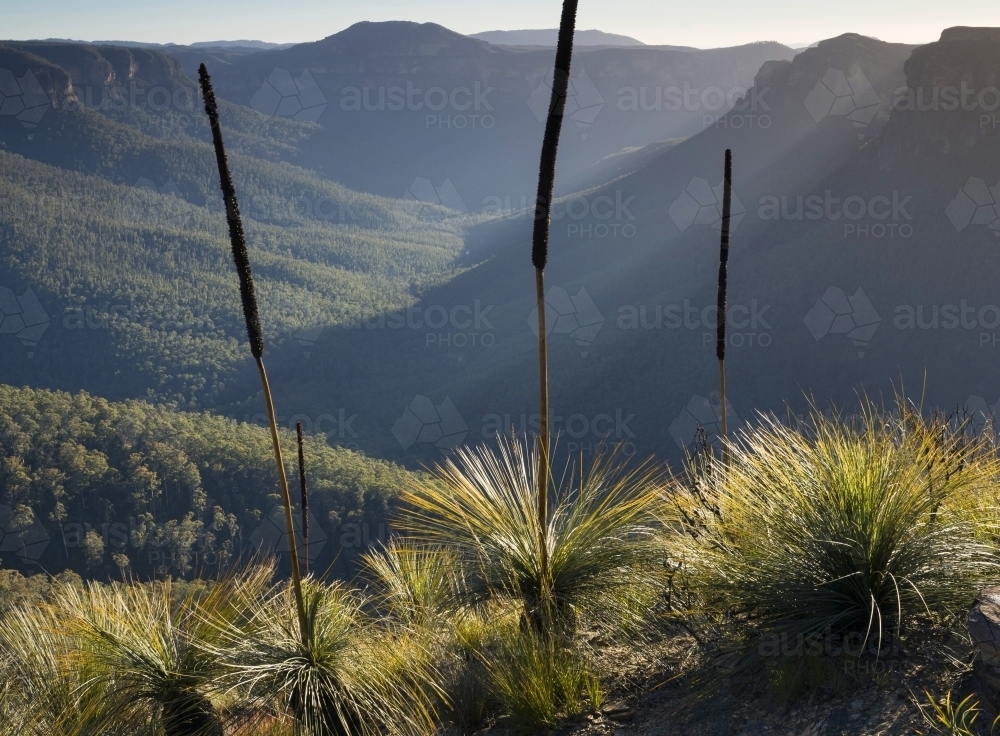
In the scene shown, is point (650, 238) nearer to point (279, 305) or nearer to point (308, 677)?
point (279, 305)

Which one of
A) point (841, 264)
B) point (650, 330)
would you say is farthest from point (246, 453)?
point (841, 264)

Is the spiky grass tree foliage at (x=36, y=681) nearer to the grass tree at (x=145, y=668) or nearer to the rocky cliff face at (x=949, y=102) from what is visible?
the grass tree at (x=145, y=668)

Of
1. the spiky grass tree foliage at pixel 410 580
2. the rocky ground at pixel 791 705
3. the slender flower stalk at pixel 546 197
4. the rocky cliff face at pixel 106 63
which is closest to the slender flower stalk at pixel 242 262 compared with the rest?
the slender flower stalk at pixel 546 197

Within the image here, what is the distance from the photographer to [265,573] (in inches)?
213

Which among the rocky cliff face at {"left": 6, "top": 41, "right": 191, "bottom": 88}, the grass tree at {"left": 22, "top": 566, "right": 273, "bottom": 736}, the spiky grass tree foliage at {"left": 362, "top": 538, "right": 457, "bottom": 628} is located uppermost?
the rocky cliff face at {"left": 6, "top": 41, "right": 191, "bottom": 88}

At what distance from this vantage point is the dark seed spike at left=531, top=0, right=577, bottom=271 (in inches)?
174

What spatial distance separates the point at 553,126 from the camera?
4.47 m

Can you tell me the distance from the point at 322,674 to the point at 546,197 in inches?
110

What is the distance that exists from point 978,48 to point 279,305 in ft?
233

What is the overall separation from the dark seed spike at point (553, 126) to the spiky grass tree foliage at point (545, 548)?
4.25 ft

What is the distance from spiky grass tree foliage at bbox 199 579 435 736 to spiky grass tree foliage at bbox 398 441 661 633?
0.61 m

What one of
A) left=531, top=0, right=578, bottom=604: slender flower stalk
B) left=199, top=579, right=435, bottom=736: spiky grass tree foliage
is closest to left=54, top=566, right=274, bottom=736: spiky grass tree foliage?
left=199, top=579, right=435, bottom=736: spiky grass tree foliage

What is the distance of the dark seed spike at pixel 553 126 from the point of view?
174 inches

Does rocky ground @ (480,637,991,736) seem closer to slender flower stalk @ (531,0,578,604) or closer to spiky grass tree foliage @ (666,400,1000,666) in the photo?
spiky grass tree foliage @ (666,400,1000,666)
